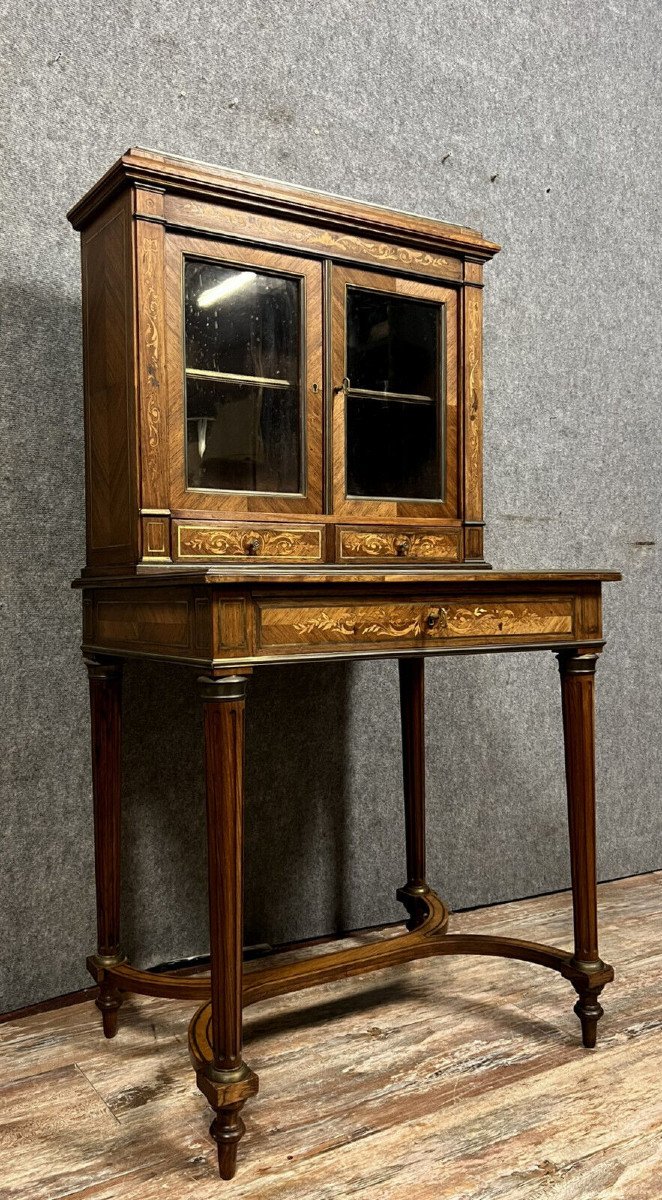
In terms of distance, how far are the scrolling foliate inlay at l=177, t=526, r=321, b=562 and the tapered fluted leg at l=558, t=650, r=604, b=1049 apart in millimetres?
522

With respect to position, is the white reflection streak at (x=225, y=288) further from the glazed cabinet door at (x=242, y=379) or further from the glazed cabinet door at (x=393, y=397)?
the glazed cabinet door at (x=393, y=397)

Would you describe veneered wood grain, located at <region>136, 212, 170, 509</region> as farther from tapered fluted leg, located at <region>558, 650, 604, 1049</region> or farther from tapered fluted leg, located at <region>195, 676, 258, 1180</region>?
tapered fluted leg, located at <region>558, 650, 604, 1049</region>

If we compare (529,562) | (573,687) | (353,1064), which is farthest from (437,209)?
(353,1064)

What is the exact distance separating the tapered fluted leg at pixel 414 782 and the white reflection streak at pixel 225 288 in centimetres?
93

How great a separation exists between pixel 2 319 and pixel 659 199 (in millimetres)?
2053

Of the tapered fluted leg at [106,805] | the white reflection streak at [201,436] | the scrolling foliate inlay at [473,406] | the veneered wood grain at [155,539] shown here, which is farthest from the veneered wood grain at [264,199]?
the tapered fluted leg at [106,805]

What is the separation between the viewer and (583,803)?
175cm

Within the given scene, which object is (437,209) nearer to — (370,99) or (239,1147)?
(370,99)

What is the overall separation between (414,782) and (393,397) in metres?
0.90

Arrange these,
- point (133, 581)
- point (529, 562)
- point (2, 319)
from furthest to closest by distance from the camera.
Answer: point (529, 562)
point (2, 319)
point (133, 581)

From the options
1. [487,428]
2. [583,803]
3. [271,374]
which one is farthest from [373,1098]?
[487,428]

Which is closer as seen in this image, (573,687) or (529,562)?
(573,687)

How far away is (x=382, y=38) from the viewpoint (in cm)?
232

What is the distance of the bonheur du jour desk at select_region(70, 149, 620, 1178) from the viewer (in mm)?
1400
